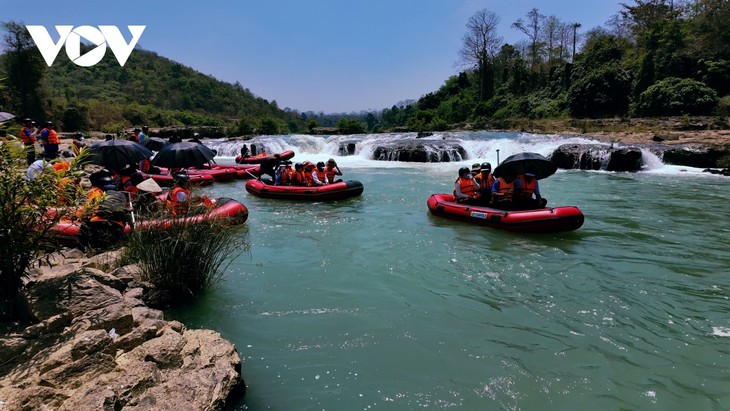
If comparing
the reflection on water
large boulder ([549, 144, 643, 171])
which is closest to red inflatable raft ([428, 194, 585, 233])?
the reflection on water

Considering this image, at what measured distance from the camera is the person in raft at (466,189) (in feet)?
28.6

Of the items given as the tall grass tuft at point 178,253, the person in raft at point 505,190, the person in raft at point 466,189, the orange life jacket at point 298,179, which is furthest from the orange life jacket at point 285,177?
the tall grass tuft at point 178,253

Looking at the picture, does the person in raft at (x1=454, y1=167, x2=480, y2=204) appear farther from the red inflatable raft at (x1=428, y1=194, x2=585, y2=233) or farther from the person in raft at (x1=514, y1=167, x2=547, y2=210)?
the person in raft at (x1=514, y1=167, x2=547, y2=210)

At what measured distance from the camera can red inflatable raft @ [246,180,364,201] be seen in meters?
10.7

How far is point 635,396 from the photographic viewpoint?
3.27m

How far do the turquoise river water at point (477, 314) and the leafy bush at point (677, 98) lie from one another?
21913 millimetres

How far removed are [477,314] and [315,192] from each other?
6787 mm

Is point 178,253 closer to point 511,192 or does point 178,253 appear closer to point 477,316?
point 477,316

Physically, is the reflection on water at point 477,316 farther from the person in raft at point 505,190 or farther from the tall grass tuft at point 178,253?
the person in raft at point 505,190

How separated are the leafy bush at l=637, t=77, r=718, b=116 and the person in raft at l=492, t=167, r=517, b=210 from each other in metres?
24.9

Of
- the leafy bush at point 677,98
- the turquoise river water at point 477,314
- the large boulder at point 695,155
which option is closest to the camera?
the turquoise river water at point 477,314

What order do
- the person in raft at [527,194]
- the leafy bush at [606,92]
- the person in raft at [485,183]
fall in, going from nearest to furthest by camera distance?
the person in raft at [527,194] < the person in raft at [485,183] < the leafy bush at [606,92]

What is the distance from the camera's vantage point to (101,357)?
264cm

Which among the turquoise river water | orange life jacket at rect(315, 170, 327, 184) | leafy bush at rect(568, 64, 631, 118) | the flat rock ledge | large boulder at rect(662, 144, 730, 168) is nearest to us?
the flat rock ledge
